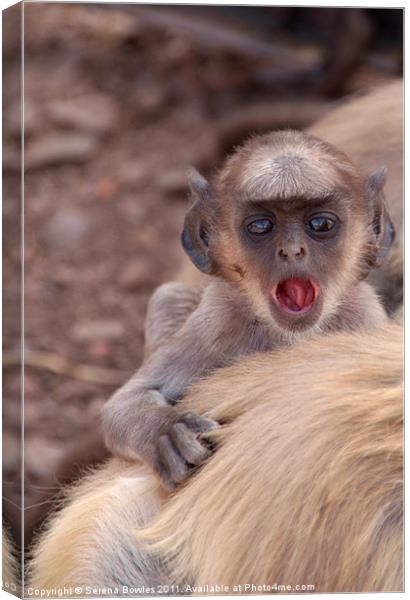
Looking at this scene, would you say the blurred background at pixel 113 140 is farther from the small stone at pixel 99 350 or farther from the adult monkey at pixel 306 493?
the adult monkey at pixel 306 493

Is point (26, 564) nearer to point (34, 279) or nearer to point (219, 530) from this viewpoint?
point (219, 530)

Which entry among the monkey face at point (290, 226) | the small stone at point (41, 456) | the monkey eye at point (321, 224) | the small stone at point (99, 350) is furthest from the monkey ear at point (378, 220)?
the small stone at point (99, 350)

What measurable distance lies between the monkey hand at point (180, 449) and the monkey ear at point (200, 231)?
0.29 m

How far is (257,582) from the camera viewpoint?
2.43 metres

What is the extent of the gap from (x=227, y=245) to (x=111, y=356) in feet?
5.20

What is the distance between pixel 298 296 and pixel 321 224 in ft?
0.42

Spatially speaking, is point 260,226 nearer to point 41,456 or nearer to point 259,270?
point 259,270

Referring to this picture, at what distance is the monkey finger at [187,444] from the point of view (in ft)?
8.00

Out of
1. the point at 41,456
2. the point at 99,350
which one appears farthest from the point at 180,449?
the point at 99,350

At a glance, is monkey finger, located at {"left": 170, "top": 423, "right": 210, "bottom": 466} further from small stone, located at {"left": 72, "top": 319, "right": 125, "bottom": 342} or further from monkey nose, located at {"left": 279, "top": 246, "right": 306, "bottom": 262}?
small stone, located at {"left": 72, "top": 319, "right": 125, "bottom": 342}

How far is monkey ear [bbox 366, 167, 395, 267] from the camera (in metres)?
2.58

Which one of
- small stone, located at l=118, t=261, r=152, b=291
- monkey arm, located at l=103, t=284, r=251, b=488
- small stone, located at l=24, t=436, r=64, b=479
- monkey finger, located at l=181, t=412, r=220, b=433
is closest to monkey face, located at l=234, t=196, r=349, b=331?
monkey arm, located at l=103, t=284, r=251, b=488
